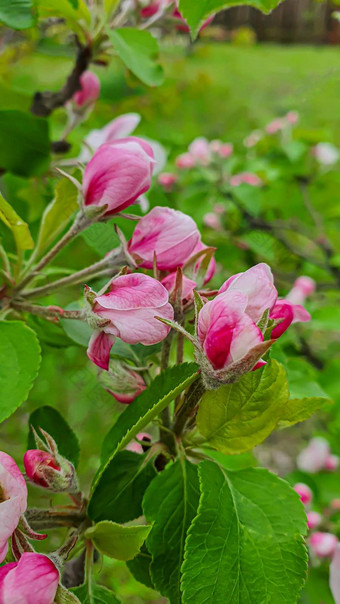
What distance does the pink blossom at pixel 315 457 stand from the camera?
48.2 inches

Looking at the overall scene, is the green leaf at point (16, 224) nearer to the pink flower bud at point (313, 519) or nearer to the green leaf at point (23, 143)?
the green leaf at point (23, 143)

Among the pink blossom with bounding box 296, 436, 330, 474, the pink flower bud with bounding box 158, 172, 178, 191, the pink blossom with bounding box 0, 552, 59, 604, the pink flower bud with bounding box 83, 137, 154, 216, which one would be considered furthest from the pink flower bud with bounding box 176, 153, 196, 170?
the pink blossom with bounding box 0, 552, 59, 604

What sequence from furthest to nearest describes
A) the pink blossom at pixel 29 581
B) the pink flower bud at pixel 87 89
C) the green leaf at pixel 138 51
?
1. the pink flower bud at pixel 87 89
2. the green leaf at pixel 138 51
3. the pink blossom at pixel 29 581

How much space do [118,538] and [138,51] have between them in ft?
1.77

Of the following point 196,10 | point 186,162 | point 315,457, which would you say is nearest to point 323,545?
point 315,457

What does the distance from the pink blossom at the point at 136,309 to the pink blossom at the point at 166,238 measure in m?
0.05

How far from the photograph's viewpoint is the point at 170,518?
17.5 inches

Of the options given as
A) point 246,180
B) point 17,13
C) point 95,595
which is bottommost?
point 246,180

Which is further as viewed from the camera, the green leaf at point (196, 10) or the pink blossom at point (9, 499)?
the green leaf at point (196, 10)

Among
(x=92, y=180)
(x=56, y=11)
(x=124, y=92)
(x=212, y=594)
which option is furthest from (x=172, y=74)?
(x=212, y=594)

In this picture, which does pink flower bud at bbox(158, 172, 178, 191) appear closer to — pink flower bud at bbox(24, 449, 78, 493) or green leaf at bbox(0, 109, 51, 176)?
green leaf at bbox(0, 109, 51, 176)

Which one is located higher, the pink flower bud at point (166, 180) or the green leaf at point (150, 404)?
the green leaf at point (150, 404)

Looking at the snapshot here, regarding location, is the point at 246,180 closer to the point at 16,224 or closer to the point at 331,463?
the point at 331,463

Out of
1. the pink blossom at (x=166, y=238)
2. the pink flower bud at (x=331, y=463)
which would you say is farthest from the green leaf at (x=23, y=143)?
the pink flower bud at (x=331, y=463)
